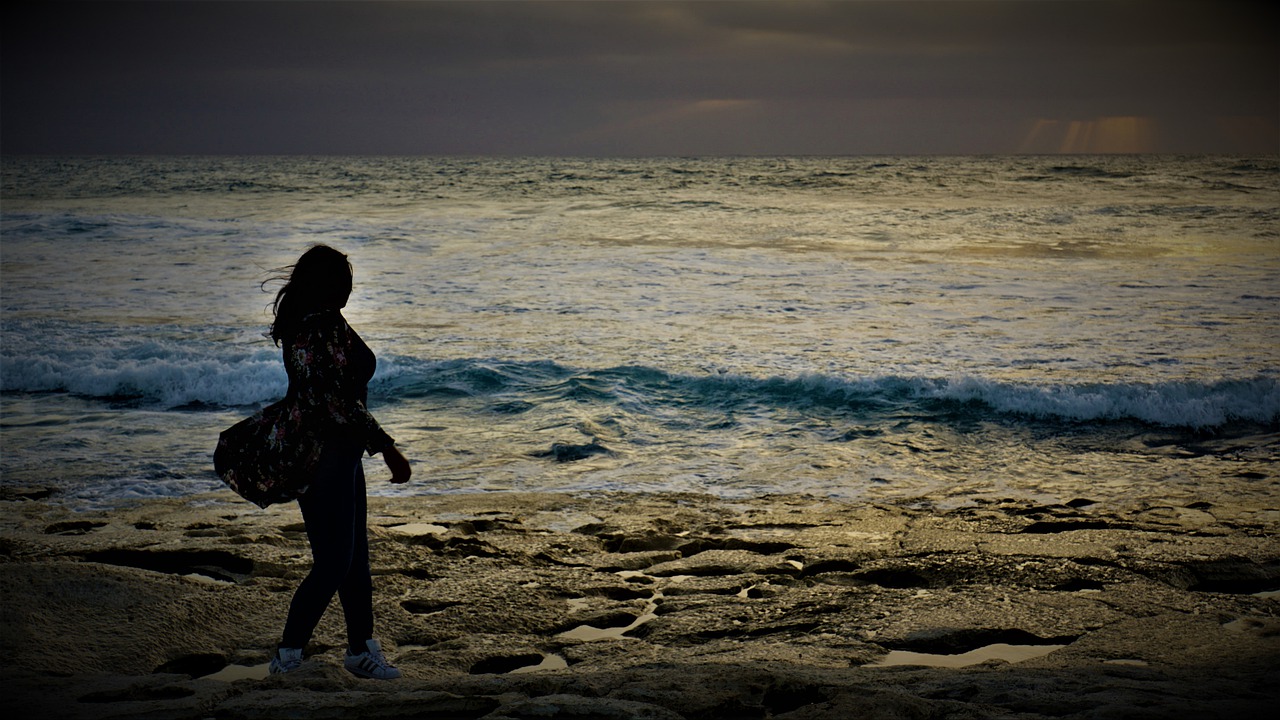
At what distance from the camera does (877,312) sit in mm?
15094

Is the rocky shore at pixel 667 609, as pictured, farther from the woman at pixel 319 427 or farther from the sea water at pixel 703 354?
the sea water at pixel 703 354

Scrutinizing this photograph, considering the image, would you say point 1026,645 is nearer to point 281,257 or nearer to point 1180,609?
point 1180,609

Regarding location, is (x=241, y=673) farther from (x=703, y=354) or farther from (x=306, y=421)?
(x=703, y=354)

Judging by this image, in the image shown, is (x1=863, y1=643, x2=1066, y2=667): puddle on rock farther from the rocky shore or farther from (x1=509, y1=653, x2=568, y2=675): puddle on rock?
(x1=509, y1=653, x2=568, y2=675): puddle on rock

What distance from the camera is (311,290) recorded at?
3473mm

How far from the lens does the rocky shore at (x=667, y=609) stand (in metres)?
3.18

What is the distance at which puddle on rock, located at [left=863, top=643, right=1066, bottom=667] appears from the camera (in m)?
4.02

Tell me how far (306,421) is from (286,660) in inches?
40.7

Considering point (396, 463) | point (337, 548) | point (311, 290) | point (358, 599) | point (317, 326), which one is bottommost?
→ point (358, 599)

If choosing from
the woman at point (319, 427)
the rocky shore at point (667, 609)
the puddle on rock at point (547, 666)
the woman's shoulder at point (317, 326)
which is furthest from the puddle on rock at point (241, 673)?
the woman's shoulder at point (317, 326)

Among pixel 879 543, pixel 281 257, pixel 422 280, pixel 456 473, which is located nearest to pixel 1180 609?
pixel 879 543

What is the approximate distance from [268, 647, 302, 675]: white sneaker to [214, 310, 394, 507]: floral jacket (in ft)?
2.25

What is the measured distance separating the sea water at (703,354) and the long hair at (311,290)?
3.62 m

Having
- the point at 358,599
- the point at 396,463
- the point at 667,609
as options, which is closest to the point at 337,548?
the point at 358,599
